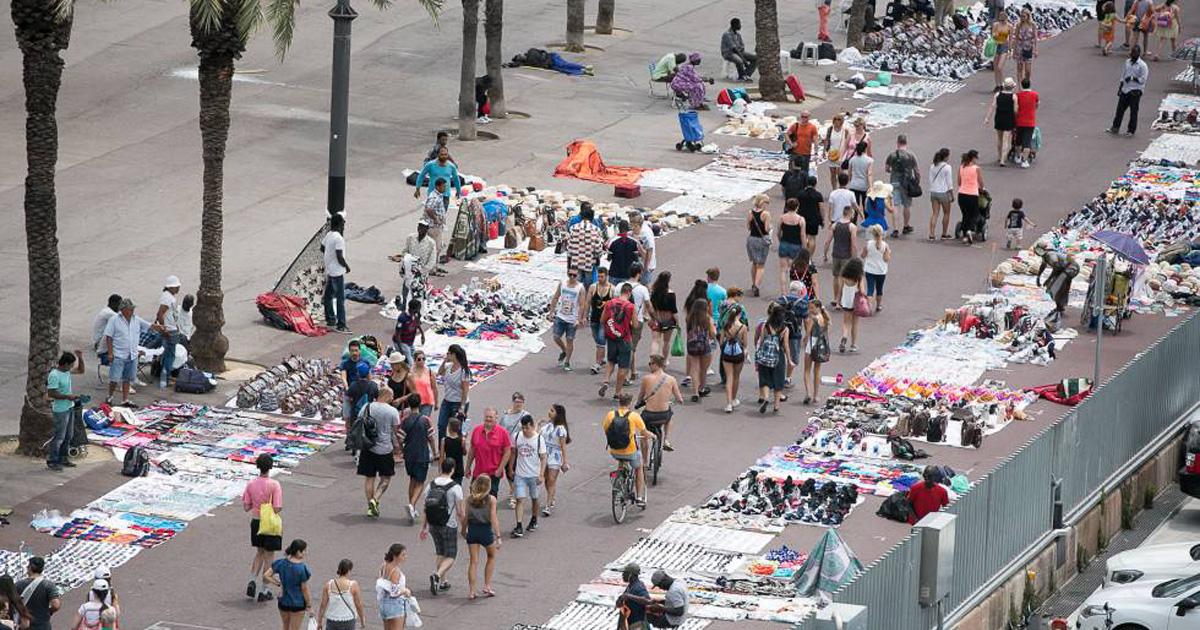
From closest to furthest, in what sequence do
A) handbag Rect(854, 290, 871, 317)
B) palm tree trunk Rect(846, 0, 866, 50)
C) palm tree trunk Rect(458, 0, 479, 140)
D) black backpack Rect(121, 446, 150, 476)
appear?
black backpack Rect(121, 446, 150, 476) < handbag Rect(854, 290, 871, 317) < palm tree trunk Rect(458, 0, 479, 140) < palm tree trunk Rect(846, 0, 866, 50)

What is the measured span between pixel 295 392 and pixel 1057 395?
976 cm

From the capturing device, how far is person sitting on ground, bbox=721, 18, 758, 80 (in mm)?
48062

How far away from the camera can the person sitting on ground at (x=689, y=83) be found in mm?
44094

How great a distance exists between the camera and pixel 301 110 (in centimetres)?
4397

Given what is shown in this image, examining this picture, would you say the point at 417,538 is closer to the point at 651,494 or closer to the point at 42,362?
the point at 651,494

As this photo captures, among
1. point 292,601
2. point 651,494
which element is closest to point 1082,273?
point 651,494

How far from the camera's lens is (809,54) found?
50.8 m

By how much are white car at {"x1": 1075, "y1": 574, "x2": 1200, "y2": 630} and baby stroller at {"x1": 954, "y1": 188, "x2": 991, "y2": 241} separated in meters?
15.1

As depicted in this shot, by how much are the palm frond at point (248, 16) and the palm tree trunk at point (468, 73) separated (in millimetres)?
13189

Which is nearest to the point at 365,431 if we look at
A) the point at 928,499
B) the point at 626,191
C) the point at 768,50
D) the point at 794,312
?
the point at 928,499

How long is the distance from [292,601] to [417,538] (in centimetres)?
337

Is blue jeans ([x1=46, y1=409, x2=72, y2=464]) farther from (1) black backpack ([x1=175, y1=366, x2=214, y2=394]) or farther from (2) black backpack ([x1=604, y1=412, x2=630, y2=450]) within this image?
(2) black backpack ([x1=604, y1=412, x2=630, y2=450])

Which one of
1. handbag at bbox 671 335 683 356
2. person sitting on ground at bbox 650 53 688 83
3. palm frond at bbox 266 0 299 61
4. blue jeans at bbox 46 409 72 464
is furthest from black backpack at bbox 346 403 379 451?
person sitting on ground at bbox 650 53 688 83

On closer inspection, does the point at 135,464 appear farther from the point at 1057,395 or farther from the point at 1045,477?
the point at 1057,395
